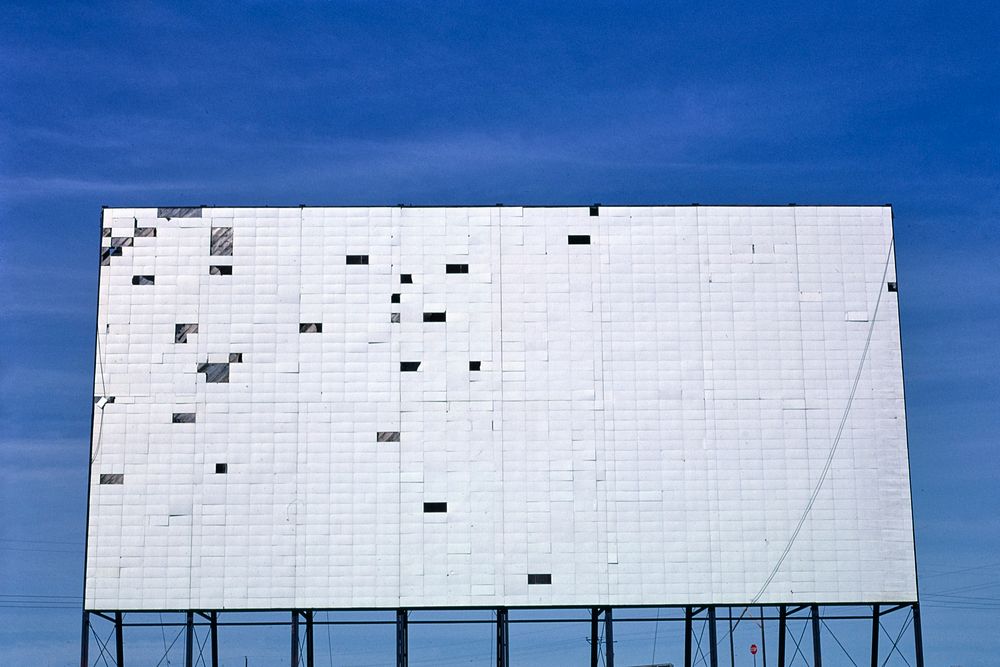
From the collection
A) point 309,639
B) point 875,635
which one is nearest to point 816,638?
point 875,635

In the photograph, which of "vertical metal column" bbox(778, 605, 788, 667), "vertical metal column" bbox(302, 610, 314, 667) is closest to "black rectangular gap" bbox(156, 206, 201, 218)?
"vertical metal column" bbox(302, 610, 314, 667)

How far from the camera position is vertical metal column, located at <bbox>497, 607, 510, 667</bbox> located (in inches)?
3925

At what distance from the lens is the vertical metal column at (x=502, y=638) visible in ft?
327

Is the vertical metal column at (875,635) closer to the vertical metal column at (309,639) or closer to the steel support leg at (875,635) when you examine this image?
the steel support leg at (875,635)

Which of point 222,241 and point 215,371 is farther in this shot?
point 222,241

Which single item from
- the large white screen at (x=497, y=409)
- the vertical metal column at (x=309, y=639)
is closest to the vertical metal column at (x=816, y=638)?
the large white screen at (x=497, y=409)

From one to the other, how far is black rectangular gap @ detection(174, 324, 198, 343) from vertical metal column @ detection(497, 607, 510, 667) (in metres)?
21.8

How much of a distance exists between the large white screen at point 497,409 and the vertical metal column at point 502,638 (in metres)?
2.11

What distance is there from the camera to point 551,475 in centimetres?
9838

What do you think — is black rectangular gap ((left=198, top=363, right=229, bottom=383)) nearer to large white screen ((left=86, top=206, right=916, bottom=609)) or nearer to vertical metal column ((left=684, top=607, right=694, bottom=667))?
large white screen ((left=86, top=206, right=916, bottom=609))

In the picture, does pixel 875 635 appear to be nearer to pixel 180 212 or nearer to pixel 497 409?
pixel 497 409

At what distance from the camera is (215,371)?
99.6 meters

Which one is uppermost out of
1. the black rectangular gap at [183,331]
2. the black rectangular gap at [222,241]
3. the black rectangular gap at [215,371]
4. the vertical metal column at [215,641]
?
the black rectangular gap at [222,241]

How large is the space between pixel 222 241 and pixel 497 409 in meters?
17.3
